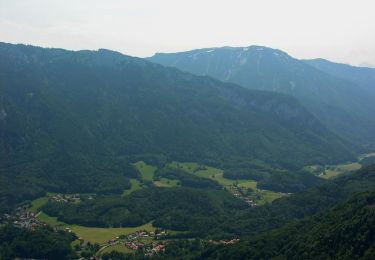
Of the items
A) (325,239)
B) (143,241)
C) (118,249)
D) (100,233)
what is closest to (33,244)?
(118,249)

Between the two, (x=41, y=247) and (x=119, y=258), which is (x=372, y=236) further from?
(x=41, y=247)

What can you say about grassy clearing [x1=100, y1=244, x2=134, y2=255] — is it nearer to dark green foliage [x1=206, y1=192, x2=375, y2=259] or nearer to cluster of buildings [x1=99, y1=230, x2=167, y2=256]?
cluster of buildings [x1=99, y1=230, x2=167, y2=256]

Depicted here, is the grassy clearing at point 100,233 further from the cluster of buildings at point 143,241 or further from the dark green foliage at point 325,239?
the dark green foliage at point 325,239

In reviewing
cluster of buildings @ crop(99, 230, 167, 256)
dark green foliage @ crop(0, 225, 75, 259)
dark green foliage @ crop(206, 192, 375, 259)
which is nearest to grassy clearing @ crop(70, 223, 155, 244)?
cluster of buildings @ crop(99, 230, 167, 256)

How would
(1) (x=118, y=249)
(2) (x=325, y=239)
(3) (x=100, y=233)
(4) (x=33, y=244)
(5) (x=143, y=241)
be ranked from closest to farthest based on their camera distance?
1. (2) (x=325, y=239)
2. (4) (x=33, y=244)
3. (1) (x=118, y=249)
4. (5) (x=143, y=241)
5. (3) (x=100, y=233)

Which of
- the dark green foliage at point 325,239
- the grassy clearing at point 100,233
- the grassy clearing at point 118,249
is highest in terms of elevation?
the dark green foliage at point 325,239

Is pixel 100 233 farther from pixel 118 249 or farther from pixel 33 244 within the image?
pixel 33 244

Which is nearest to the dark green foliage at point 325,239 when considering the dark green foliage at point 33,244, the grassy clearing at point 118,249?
the grassy clearing at point 118,249

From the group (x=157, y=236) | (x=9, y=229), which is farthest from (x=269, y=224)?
(x=9, y=229)
